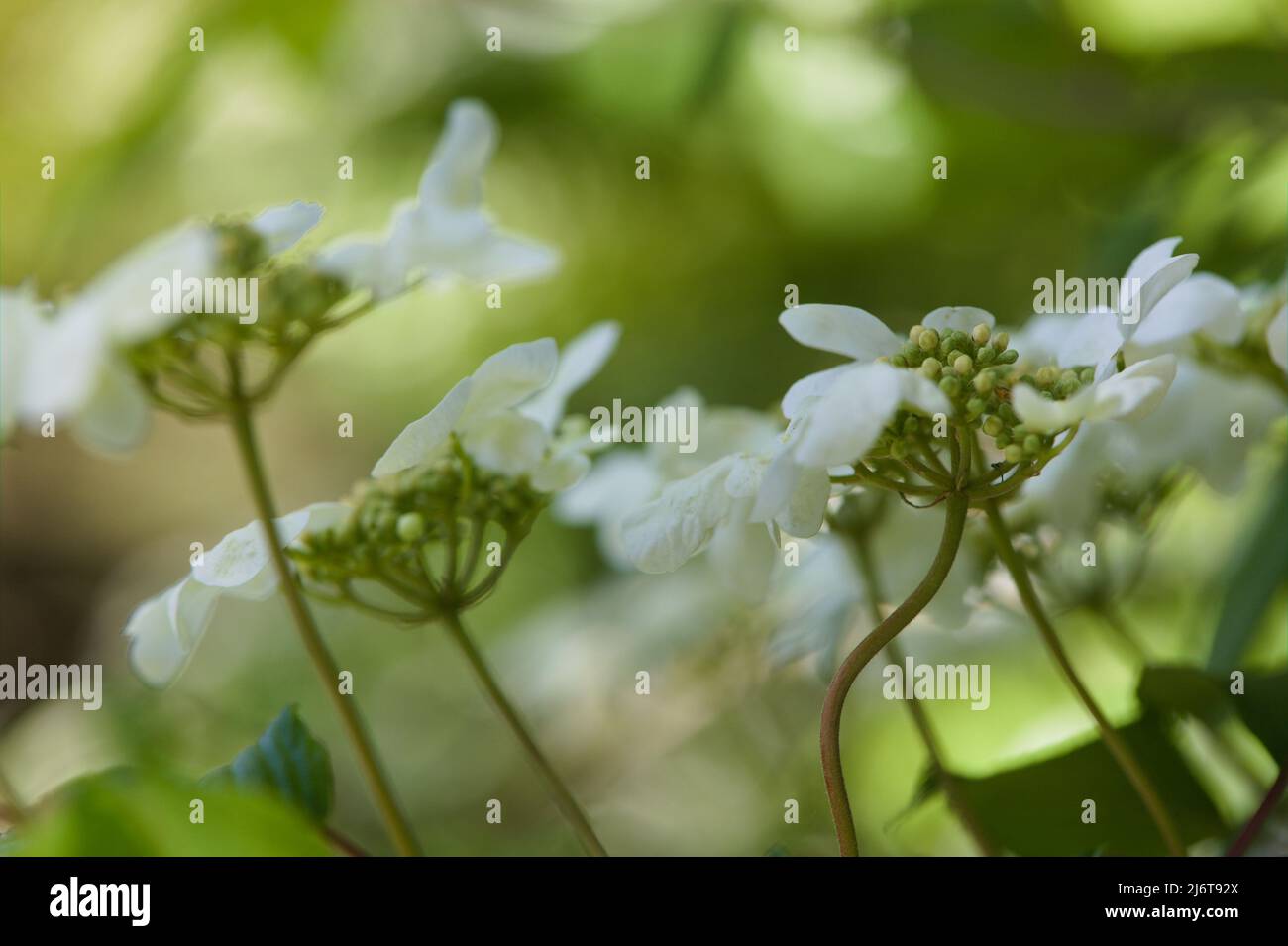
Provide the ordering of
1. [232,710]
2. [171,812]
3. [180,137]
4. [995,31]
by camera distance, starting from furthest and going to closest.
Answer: [180,137] → [232,710] → [995,31] → [171,812]

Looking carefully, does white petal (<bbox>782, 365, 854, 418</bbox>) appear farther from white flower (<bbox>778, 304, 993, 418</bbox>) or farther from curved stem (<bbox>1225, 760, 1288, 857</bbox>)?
curved stem (<bbox>1225, 760, 1288, 857</bbox>)

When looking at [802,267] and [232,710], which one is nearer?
[232,710]

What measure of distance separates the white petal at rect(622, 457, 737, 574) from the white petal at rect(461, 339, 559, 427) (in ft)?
0.13

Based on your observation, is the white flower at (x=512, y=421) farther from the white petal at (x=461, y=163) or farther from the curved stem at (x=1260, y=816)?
the curved stem at (x=1260, y=816)

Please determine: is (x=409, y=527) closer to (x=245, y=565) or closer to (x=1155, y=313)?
(x=245, y=565)

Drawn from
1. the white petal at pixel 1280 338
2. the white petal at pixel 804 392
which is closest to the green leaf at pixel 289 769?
the white petal at pixel 804 392

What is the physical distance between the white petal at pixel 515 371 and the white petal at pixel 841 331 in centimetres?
5

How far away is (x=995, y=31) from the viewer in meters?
0.79

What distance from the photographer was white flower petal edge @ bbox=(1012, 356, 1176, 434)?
0.20 m

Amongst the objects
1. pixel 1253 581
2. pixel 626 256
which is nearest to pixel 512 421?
pixel 1253 581

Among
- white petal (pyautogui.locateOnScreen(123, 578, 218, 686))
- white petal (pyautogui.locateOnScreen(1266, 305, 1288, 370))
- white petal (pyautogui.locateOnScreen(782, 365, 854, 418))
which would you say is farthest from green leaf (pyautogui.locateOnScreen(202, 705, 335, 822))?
white petal (pyautogui.locateOnScreen(1266, 305, 1288, 370))

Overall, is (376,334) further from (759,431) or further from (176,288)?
(176,288)

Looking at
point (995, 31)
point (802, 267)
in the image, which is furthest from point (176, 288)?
point (802, 267)
